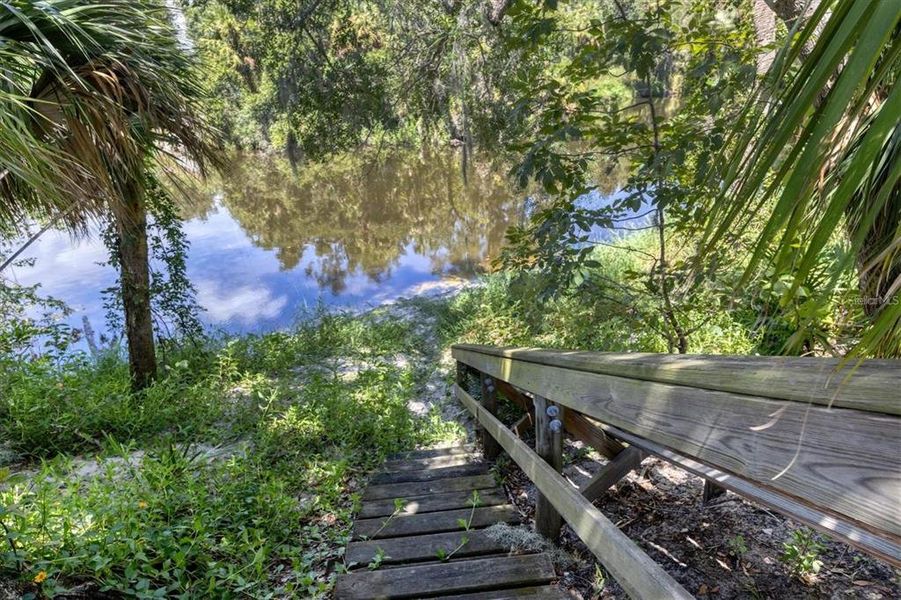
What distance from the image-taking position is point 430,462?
3.57 m

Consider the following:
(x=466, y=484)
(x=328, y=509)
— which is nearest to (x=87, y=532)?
(x=328, y=509)

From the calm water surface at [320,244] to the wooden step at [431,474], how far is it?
2658 mm

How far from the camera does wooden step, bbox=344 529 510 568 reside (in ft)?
6.89

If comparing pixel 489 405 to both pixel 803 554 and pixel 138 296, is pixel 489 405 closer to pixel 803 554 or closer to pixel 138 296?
pixel 803 554

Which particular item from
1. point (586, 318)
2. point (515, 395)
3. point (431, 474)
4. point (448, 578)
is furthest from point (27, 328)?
point (586, 318)

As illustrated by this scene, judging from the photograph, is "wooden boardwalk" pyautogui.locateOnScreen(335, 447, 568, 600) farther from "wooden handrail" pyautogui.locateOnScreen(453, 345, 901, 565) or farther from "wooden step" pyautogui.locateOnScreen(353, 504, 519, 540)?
"wooden handrail" pyautogui.locateOnScreen(453, 345, 901, 565)

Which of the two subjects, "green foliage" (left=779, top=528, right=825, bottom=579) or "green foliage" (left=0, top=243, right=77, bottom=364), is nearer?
"green foliage" (left=779, top=528, right=825, bottom=579)

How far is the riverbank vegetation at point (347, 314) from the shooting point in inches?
20.0

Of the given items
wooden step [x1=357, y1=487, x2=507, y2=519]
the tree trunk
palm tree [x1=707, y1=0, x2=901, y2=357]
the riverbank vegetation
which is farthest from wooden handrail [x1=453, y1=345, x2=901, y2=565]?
the tree trunk

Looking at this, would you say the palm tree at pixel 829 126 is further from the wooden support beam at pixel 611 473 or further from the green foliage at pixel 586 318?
the green foliage at pixel 586 318

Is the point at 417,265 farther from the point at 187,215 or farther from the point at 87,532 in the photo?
the point at 87,532

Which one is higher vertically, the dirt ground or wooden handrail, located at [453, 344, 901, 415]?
wooden handrail, located at [453, 344, 901, 415]

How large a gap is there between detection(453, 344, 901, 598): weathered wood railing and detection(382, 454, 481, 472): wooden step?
6.59 feet

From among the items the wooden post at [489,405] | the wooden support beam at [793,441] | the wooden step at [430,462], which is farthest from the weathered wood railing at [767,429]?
the wooden step at [430,462]
